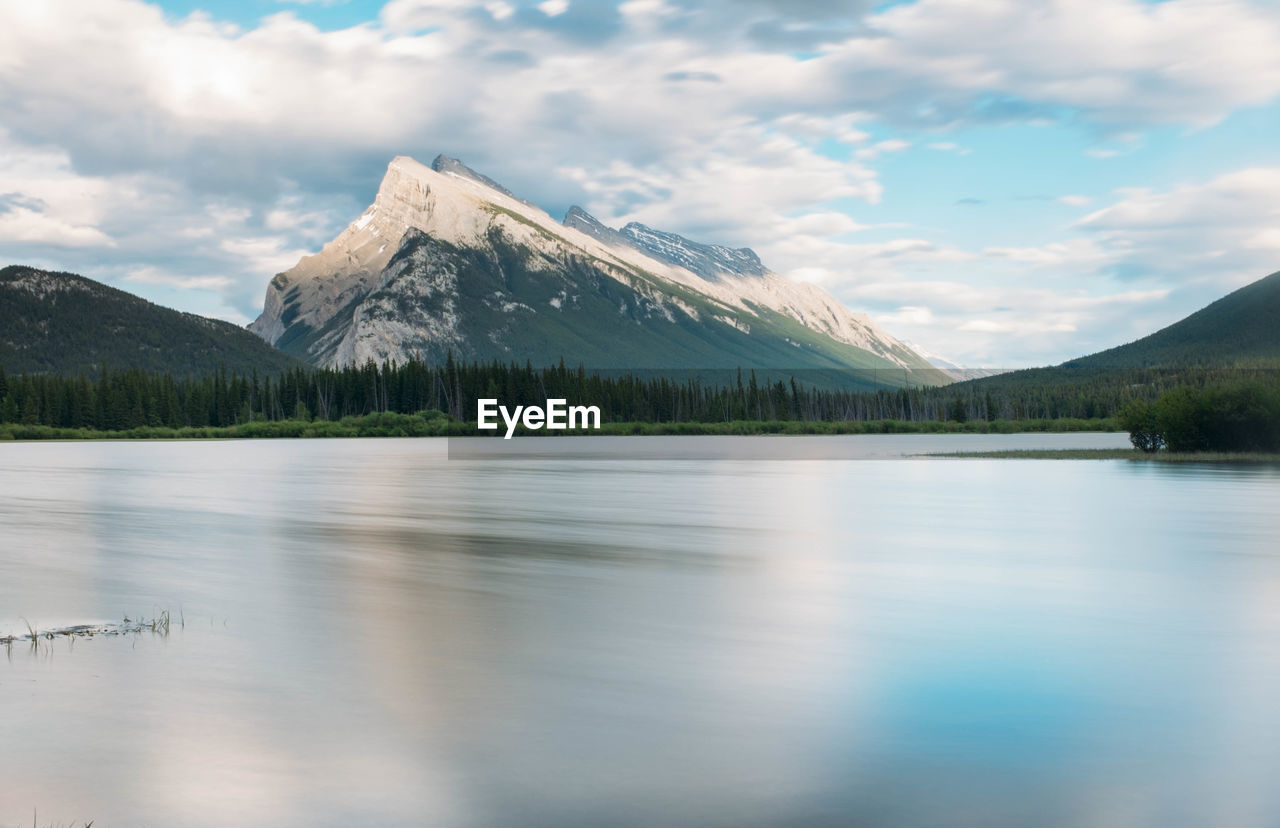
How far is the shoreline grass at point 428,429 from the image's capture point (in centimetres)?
17212

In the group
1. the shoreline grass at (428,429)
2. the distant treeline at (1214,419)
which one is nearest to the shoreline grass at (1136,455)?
the distant treeline at (1214,419)

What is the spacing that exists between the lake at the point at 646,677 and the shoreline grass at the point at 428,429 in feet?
474

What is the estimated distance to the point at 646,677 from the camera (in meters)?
13.4

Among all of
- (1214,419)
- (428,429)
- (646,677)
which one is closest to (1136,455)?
(1214,419)

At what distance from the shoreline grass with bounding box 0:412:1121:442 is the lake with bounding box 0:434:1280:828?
14440 centimetres

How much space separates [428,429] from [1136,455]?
12333cm

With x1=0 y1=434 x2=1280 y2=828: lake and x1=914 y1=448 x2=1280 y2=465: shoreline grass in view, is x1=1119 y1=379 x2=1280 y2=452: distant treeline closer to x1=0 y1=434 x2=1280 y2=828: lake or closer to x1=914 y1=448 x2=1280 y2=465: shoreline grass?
x1=914 y1=448 x2=1280 y2=465: shoreline grass

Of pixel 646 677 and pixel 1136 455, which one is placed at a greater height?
pixel 646 677

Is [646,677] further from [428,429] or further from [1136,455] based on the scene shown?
[428,429]

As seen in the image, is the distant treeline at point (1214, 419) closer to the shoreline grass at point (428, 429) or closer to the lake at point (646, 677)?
the lake at point (646, 677)

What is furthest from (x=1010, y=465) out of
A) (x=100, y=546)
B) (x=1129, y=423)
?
(x=100, y=546)

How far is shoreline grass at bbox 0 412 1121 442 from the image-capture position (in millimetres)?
172125

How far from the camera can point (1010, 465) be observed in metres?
72.8

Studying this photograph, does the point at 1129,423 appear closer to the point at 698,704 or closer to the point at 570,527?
the point at 570,527
